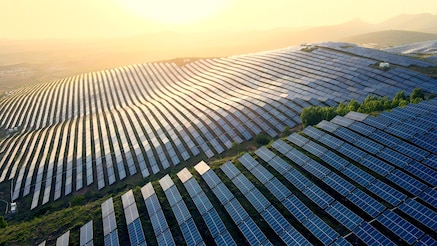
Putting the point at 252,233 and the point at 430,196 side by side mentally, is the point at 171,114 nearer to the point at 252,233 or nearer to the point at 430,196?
the point at 252,233

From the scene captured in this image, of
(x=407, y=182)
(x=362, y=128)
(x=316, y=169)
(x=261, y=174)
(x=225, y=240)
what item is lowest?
(x=225, y=240)

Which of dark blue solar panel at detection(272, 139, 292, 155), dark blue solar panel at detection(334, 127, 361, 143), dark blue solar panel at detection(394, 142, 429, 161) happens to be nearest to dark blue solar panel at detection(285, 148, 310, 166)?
dark blue solar panel at detection(272, 139, 292, 155)

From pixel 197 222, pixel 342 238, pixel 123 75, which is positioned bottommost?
pixel 123 75

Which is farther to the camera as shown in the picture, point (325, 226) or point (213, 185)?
point (213, 185)

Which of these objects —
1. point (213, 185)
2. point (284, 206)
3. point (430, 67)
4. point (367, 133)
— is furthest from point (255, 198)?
point (430, 67)

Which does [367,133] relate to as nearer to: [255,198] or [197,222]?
[255,198]

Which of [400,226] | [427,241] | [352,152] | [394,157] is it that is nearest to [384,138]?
[394,157]

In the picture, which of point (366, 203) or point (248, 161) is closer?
point (366, 203)
